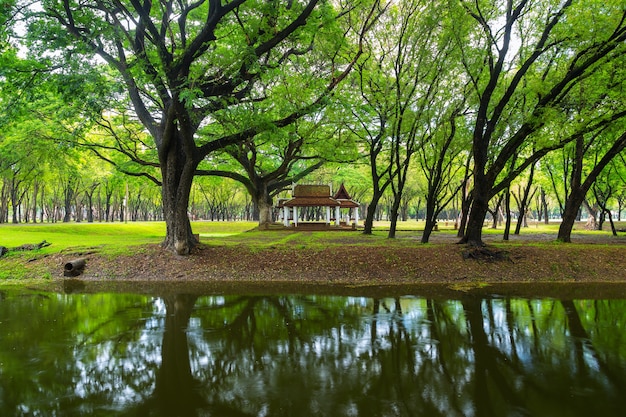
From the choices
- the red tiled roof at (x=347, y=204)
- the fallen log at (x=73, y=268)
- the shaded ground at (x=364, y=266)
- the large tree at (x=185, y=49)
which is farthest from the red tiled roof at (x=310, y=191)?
the fallen log at (x=73, y=268)

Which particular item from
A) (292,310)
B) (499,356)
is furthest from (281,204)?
(499,356)

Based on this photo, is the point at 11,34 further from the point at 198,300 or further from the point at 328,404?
the point at 328,404

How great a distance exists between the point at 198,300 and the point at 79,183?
48047mm

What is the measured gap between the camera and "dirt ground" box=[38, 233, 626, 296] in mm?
14227

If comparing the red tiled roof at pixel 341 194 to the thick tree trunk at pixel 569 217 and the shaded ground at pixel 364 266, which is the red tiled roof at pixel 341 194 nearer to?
the thick tree trunk at pixel 569 217

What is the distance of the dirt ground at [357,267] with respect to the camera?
14227 millimetres

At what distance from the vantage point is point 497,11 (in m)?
15.0

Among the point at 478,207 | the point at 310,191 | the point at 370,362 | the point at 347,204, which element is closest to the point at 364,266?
the point at 478,207

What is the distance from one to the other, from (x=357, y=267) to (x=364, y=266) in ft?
0.94

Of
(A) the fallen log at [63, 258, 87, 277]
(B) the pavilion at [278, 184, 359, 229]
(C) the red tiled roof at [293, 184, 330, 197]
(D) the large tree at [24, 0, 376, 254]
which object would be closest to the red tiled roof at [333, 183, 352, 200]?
(B) the pavilion at [278, 184, 359, 229]

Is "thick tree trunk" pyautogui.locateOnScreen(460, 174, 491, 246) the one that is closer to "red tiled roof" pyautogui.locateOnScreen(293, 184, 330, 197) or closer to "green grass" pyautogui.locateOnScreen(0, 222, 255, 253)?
"green grass" pyautogui.locateOnScreen(0, 222, 255, 253)

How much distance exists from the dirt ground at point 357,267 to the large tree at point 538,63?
173cm

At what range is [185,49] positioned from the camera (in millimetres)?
13562

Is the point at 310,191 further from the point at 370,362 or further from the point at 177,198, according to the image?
the point at 370,362
